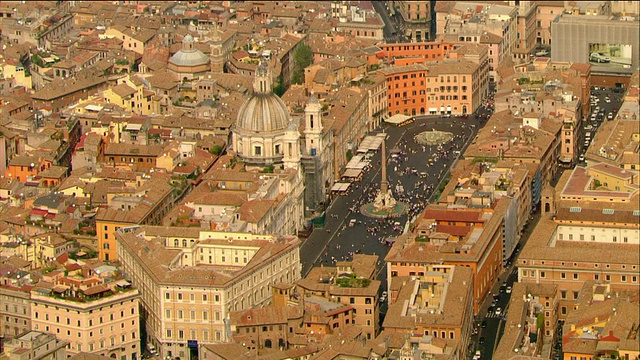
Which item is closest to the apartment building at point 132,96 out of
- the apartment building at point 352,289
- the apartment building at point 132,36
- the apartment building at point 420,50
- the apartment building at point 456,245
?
the apartment building at point 132,36

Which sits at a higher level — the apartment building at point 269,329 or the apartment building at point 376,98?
the apartment building at point 376,98

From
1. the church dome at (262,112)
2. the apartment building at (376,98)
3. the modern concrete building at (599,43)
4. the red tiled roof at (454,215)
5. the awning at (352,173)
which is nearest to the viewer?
the red tiled roof at (454,215)

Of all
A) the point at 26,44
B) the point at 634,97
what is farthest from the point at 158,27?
the point at 634,97

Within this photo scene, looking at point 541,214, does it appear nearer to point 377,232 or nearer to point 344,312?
point 377,232

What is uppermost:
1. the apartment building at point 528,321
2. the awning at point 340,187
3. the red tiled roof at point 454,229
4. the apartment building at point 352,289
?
the red tiled roof at point 454,229

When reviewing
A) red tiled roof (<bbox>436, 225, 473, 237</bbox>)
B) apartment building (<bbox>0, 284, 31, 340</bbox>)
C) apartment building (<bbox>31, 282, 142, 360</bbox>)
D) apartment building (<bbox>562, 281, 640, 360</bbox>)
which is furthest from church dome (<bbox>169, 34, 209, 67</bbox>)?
apartment building (<bbox>562, 281, 640, 360</bbox>)

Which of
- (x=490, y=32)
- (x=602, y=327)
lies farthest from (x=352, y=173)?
(x=602, y=327)

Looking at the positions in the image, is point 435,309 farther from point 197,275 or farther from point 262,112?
point 262,112

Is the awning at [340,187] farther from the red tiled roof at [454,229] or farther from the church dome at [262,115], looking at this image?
the red tiled roof at [454,229]
